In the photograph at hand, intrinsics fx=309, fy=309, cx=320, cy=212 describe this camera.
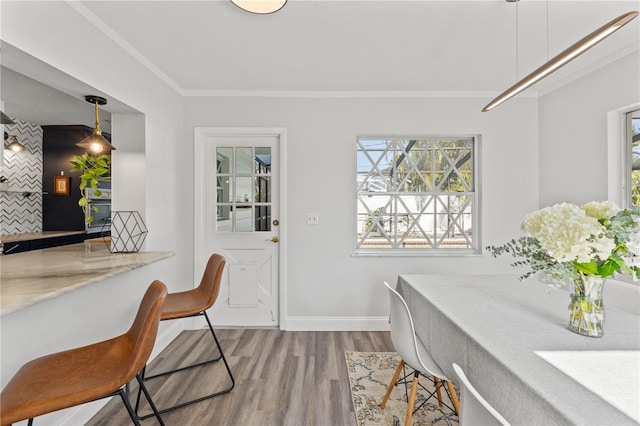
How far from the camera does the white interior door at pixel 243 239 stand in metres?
3.29

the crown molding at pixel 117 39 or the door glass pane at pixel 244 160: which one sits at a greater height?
the crown molding at pixel 117 39

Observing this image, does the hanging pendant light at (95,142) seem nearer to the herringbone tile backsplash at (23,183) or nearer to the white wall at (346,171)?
the white wall at (346,171)

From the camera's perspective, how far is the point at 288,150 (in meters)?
3.20

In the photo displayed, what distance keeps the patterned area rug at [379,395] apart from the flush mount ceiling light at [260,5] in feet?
8.04

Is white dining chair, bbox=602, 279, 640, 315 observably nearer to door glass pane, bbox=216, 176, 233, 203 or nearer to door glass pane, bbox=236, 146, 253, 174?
door glass pane, bbox=236, 146, 253, 174

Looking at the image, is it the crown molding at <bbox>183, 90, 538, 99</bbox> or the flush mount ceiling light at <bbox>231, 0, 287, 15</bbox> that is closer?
the flush mount ceiling light at <bbox>231, 0, 287, 15</bbox>

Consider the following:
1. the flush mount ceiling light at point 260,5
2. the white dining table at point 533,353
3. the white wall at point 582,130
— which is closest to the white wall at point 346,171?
the white wall at point 582,130

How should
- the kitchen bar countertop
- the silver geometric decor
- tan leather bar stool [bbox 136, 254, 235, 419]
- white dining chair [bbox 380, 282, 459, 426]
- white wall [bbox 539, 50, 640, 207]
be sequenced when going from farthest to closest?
white wall [bbox 539, 50, 640, 207], the silver geometric decor, tan leather bar stool [bbox 136, 254, 235, 419], white dining chair [bbox 380, 282, 459, 426], the kitchen bar countertop

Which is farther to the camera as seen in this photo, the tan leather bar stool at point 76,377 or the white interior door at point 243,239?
the white interior door at point 243,239

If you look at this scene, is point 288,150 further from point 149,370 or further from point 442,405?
point 442,405

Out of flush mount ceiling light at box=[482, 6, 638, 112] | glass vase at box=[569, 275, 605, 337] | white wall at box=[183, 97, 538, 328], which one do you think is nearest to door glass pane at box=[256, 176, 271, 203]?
white wall at box=[183, 97, 538, 328]

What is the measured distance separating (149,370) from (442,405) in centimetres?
217

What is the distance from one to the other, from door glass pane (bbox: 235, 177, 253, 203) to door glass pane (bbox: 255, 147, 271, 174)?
0.15 metres

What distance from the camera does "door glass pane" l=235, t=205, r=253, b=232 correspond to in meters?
3.31
